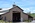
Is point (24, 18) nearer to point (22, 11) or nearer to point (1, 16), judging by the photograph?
point (22, 11)

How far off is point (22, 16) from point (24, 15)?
0.91 m

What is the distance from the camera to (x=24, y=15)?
4316 cm

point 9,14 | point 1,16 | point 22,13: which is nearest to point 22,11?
point 22,13

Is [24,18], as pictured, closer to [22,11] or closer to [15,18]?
[22,11]

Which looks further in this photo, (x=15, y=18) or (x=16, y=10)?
(x=15, y=18)

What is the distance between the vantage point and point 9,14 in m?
42.9

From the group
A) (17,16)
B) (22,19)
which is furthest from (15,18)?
(22,19)

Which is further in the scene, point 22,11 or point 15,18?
point 15,18

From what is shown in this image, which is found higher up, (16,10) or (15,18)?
(16,10)

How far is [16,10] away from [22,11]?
247 centimetres

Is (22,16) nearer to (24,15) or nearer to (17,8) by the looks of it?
(24,15)

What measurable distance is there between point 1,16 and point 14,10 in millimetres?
5986

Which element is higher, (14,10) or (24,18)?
(14,10)

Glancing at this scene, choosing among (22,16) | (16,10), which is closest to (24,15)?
(22,16)
